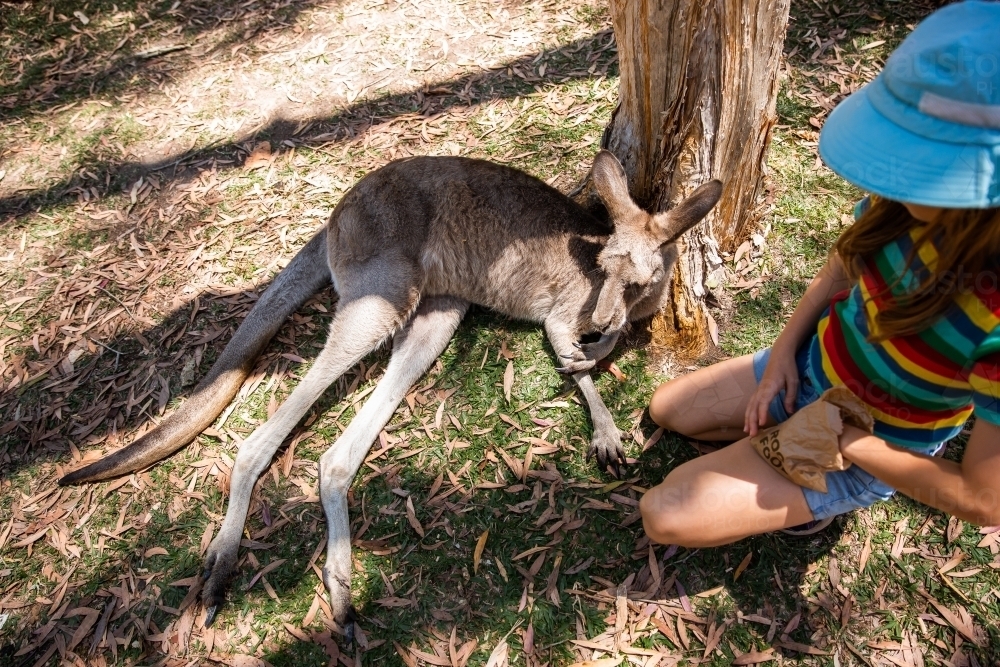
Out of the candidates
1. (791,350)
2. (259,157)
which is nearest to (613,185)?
(791,350)

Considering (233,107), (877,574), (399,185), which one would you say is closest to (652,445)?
(877,574)

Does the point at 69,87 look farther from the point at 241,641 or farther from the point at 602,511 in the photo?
the point at 602,511

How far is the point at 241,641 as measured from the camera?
3.03 meters

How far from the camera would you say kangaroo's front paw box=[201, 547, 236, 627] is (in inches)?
121

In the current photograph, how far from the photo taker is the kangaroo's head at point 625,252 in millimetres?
3463

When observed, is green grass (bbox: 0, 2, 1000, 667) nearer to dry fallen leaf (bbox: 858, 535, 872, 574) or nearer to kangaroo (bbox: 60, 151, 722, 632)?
dry fallen leaf (bbox: 858, 535, 872, 574)

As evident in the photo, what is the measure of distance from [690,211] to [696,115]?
467mm

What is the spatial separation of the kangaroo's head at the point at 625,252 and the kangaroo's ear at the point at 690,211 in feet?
0.09

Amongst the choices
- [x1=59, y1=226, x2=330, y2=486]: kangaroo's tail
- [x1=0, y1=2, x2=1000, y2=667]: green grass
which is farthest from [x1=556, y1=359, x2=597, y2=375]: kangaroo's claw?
[x1=59, y1=226, x2=330, y2=486]: kangaroo's tail

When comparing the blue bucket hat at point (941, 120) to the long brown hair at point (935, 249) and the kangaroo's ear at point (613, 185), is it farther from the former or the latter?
the kangaroo's ear at point (613, 185)

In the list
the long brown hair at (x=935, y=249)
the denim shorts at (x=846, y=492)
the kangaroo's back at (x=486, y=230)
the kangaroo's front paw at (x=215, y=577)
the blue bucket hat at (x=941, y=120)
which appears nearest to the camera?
the blue bucket hat at (x=941, y=120)

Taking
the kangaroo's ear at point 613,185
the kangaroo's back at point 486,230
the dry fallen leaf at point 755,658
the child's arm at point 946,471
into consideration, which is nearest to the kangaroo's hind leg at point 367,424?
the kangaroo's back at point 486,230

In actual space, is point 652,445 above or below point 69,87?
below

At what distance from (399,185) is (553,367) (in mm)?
1417
